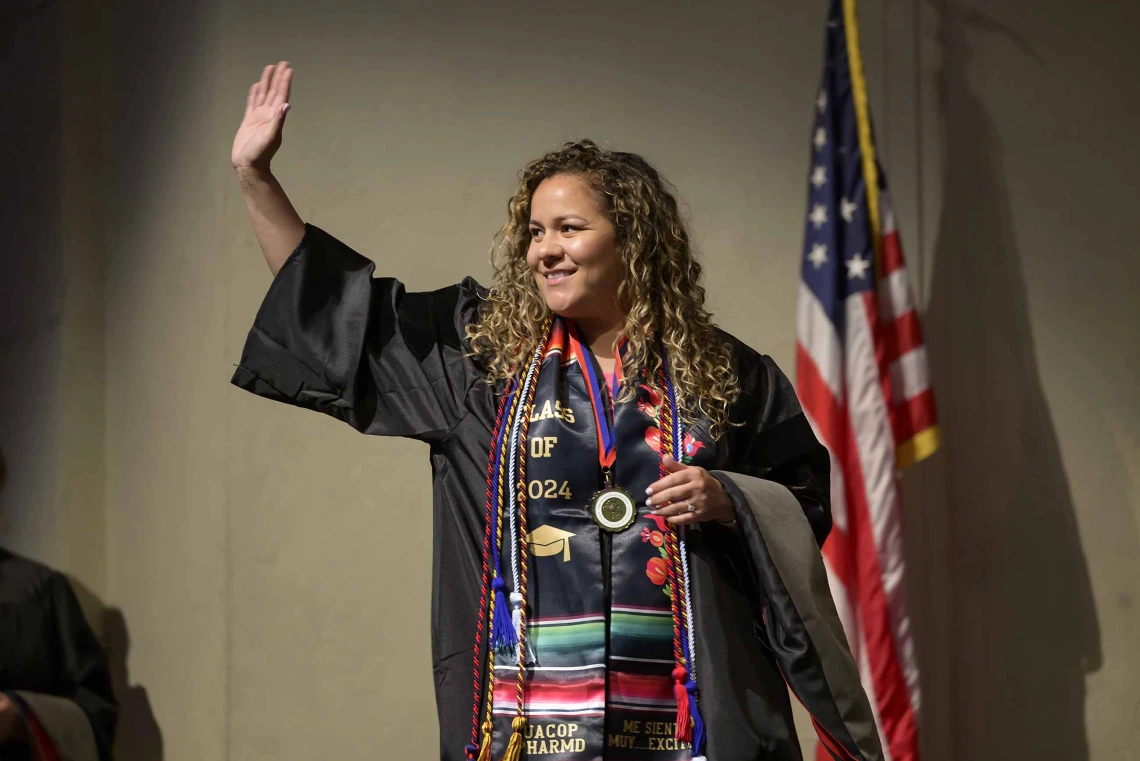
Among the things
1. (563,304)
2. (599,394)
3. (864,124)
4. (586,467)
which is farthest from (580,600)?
(864,124)

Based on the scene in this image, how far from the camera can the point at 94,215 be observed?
10.6 feet

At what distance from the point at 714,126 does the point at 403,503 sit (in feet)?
4.35

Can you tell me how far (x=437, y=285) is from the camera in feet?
10.8

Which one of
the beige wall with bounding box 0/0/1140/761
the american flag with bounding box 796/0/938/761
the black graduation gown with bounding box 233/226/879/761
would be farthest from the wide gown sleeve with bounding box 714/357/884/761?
the beige wall with bounding box 0/0/1140/761

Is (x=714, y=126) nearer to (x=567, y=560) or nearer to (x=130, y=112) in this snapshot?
(x=130, y=112)

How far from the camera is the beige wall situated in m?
3.15

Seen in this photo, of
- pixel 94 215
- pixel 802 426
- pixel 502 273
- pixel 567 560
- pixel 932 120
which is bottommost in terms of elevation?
pixel 567 560

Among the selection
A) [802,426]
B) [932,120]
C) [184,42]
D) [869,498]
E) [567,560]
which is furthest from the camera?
[932,120]

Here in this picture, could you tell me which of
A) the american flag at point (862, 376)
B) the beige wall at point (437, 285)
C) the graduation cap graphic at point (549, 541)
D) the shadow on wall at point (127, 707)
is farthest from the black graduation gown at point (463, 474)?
the shadow on wall at point (127, 707)

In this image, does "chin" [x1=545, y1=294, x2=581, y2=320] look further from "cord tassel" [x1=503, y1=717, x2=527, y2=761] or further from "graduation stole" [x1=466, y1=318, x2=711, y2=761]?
"cord tassel" [x1=503, y1=717, x2=527, y2=761]

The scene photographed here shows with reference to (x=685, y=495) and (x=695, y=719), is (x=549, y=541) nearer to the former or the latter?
(x=685, y=495)

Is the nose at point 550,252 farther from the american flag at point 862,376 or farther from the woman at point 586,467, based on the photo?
the american flag at point 862,376

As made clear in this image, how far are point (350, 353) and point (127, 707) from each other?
61.2 inches

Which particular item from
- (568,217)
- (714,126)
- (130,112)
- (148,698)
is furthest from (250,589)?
(714,126)
